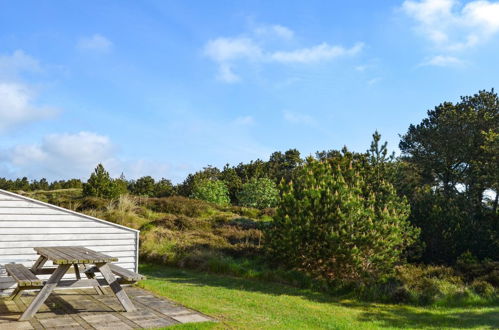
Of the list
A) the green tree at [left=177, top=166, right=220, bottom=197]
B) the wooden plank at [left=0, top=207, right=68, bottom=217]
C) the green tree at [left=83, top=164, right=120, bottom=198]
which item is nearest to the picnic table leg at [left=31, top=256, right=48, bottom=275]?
the wooden plank at [left=0, top=207, right=68, bottom=217]

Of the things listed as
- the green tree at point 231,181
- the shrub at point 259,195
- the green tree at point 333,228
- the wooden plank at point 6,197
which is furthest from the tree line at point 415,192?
the green tree at point 231,181

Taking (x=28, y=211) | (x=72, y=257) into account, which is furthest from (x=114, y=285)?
(x=28, y=211)

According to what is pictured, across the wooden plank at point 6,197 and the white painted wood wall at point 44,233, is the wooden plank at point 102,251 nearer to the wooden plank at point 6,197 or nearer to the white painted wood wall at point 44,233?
the white painted wood wall at point 44,233

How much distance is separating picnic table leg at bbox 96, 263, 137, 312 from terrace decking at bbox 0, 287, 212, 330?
0.13 m

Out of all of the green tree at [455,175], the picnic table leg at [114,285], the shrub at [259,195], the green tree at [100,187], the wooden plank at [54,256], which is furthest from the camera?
the shrub at [259,195]

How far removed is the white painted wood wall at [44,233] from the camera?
8.85m

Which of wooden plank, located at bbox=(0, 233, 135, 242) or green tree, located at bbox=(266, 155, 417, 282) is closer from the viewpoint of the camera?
wooden plank, located at bbox=(0, 233, 135, 242)

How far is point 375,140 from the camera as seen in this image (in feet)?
46.1

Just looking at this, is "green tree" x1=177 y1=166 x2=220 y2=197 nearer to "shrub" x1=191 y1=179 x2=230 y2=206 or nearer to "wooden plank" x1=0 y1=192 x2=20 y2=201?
"shrub" x1=191 y1=179 x2=230 y2=206

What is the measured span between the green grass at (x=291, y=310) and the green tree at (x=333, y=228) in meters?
1.03

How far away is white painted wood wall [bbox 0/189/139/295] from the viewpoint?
885 centimetres

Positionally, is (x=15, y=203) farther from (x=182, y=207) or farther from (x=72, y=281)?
(x=182, y=207)

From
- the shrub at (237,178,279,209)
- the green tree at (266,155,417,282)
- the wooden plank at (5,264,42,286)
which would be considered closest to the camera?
the wooden plank at (5,264,42,286)

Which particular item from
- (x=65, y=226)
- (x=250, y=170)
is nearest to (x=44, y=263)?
(x=65, y=226)
